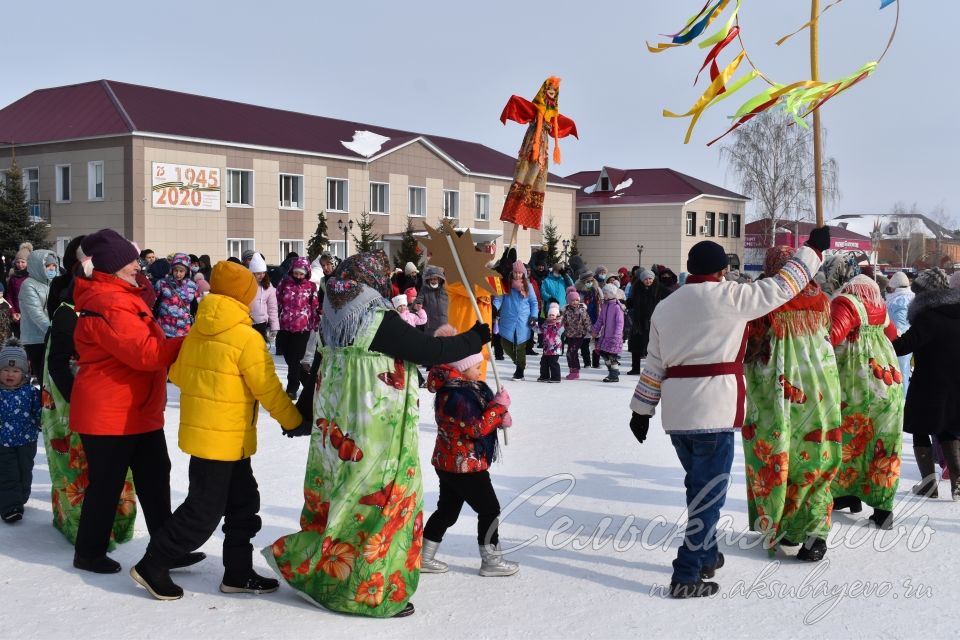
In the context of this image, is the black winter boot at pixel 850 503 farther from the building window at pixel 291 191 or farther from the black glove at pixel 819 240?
the building window at pixel 291 191

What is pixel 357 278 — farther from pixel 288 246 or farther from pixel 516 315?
pixel 288 246

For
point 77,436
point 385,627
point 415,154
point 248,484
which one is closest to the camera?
point 385,627

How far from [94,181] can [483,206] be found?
677 inches

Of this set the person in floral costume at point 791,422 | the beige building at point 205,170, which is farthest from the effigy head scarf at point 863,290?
the beige building at point 205,170

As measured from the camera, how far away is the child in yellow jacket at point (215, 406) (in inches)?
164

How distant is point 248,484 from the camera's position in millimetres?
4406

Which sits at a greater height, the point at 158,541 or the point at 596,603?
the point at 158,541

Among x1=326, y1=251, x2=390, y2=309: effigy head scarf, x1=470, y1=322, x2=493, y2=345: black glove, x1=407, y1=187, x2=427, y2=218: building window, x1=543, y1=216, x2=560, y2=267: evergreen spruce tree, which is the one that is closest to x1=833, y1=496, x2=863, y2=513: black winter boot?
x1=470, y1=322, x2=493, y2=345: black glove

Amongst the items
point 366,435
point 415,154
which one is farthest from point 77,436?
point 415,154

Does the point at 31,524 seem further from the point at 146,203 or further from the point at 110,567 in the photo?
the point at 146,203

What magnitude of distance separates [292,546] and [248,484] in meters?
0.39

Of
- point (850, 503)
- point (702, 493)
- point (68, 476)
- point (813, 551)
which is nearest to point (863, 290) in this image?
point (850, 503)

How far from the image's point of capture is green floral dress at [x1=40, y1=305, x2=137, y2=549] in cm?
510

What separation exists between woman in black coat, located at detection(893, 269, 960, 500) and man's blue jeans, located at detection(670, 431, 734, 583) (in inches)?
98.4
